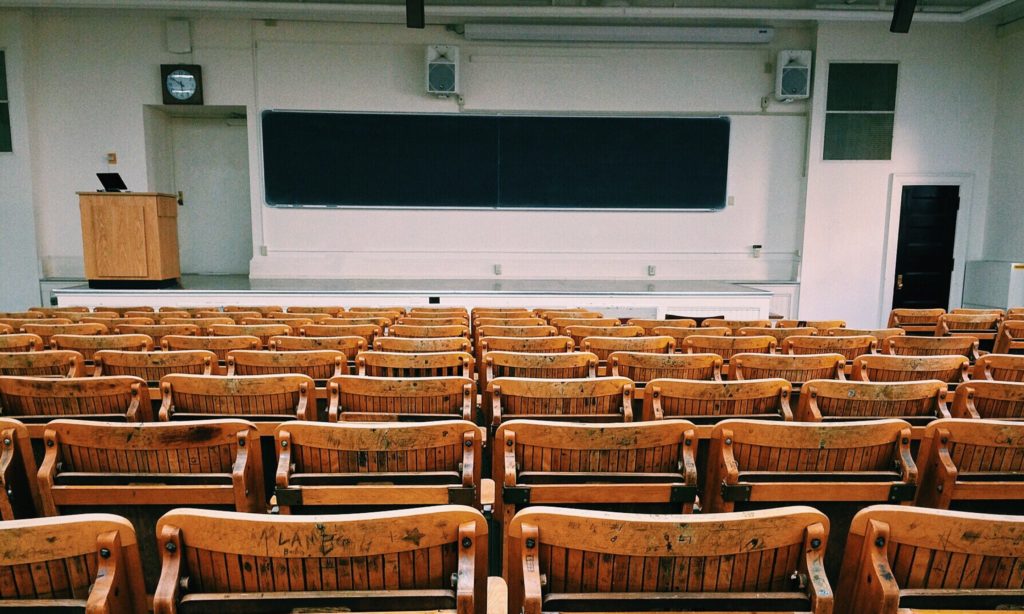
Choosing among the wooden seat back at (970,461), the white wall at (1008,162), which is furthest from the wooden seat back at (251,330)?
the white wall at (1008,162)

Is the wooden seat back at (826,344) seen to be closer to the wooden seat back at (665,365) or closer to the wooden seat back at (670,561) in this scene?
the wooden seat back at (665,365)

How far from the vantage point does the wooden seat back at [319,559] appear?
1.15m

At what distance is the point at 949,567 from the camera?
1228mm

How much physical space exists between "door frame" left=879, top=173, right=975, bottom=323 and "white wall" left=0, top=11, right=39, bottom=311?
12.0 m

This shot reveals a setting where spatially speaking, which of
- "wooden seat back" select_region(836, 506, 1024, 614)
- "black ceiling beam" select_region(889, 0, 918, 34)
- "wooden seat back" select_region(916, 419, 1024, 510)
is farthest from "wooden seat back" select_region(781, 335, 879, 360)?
"black ceiling beam" select_region(889, 0, 918, 34)

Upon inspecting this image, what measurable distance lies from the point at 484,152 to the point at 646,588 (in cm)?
818

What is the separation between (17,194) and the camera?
8.38m

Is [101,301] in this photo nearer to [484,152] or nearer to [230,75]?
[230,75]

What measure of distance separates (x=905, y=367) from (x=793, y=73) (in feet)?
22.7

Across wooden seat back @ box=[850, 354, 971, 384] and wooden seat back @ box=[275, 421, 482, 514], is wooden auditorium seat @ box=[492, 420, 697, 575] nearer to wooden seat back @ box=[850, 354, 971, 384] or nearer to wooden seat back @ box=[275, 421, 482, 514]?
wooden seat back @ box=[275, 421, 482, 514]

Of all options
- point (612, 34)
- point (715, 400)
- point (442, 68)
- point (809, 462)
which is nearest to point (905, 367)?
point (715, 400)

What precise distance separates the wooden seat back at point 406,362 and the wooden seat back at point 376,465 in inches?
43.6

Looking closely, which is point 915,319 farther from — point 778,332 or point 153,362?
point 153,362

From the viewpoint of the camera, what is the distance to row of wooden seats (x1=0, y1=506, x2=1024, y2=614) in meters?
1.15
